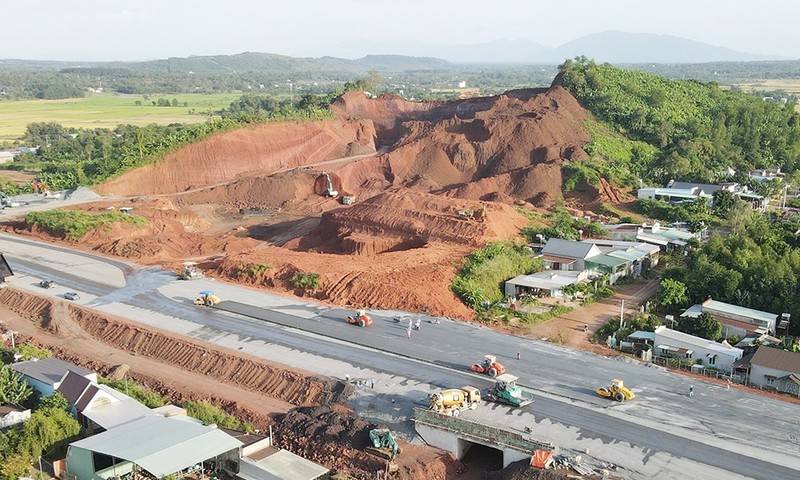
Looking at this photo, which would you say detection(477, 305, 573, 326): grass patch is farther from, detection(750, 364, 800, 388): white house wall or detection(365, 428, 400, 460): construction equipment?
detection(365, 428, 400, 460): construction equipment

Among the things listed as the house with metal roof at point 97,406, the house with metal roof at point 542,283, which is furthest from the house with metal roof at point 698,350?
the house with metal roof at point 97,406

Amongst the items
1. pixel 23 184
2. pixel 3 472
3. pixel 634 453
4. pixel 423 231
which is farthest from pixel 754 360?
pixel 23 184

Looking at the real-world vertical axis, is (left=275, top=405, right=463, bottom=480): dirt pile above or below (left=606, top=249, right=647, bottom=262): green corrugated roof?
below

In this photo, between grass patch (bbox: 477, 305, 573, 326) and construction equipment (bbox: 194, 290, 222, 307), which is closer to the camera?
grass patch (bbox: 477, 305, 573, 326)

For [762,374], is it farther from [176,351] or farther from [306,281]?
[176,351]

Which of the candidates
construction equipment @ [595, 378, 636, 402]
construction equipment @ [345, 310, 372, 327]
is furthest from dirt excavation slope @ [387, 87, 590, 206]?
construction equipment @ [595, 378, 636, 402]

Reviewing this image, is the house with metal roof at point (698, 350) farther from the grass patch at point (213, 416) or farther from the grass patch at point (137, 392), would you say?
the grass patch at point (137, 392)
